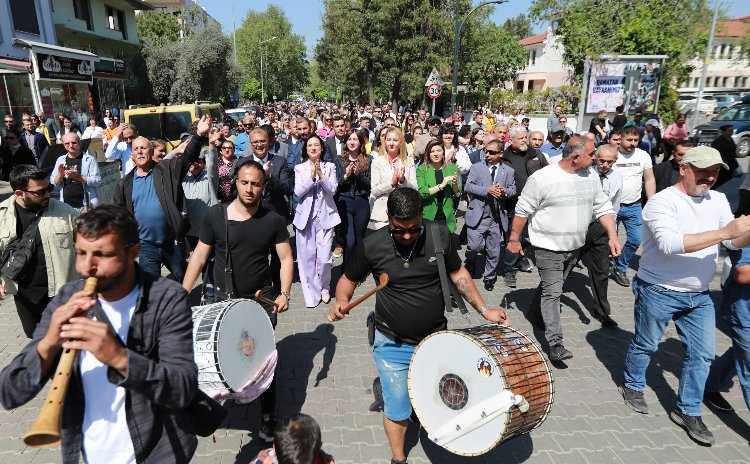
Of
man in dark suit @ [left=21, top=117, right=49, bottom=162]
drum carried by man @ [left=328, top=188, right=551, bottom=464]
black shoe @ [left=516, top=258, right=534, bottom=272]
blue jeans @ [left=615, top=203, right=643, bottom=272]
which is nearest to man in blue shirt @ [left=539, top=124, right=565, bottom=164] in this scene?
blue jeans @ [left=615, top=203, right=643, bottom=272]

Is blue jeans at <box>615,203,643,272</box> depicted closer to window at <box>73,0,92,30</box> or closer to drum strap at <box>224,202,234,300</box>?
drum strap at <box>224,202,234,300</box>

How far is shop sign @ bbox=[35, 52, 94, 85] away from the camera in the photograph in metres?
18.3

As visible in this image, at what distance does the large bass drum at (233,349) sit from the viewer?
2857 millimetres

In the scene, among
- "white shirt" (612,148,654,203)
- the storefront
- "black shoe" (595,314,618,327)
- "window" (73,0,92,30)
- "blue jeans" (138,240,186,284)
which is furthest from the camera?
"window" (73,0,92,30)

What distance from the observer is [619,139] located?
6766 mm

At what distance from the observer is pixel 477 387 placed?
2740mm

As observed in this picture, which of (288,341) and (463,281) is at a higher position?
(463,281)

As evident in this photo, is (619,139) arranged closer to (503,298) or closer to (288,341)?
(503,298)

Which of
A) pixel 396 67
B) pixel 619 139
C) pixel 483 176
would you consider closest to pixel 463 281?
pixel 483 176

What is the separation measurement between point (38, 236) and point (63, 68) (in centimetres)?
1970

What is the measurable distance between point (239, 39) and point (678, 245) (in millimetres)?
74763

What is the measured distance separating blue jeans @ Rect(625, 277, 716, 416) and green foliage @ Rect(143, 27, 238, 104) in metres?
33.8

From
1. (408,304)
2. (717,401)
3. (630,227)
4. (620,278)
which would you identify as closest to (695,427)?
(717,401)

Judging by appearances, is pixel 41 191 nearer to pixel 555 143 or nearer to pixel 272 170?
pixel 272 170
